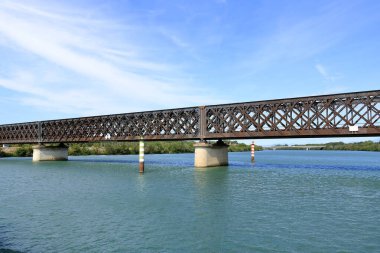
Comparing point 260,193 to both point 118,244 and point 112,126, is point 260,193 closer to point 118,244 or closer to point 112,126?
point 118,244

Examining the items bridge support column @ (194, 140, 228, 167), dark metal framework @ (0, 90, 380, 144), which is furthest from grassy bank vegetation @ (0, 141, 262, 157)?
bridge support column @ (194, 140, 228, 167)

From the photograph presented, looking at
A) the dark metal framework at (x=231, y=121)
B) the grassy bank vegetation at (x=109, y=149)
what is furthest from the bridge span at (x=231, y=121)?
the grassy bank vegetation at (x=109, y=149)

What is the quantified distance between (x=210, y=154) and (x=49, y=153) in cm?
4950

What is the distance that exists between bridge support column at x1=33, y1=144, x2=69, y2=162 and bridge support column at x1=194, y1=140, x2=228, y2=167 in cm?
4708

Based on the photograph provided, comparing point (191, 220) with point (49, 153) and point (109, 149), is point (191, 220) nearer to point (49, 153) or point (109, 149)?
point (49, 153)

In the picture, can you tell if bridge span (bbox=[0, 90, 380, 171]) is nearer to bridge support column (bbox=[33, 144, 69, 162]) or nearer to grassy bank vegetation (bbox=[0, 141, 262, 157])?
bridge support column (bbox=[33, 144, 69, 162])

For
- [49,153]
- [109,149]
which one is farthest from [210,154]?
[109,149]

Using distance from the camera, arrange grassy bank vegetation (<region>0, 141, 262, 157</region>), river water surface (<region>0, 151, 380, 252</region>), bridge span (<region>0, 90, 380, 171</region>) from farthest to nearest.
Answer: grassy bank vegetation (<region>0, 141, 262, 157</region>) < bridge span (<region>0, 90, 380, 171</region>) < river water surface (<region>0, 151, 380, 252</region>)

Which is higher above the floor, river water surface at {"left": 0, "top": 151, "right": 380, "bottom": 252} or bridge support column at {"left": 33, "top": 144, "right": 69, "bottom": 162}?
bridge support column at {"left": 33, "top": 144, "right": 69, "bottom": 162}

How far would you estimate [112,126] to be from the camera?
80.9 metres

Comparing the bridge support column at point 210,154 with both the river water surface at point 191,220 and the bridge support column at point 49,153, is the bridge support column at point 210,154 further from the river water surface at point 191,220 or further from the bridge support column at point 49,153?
the bridge support column at point 49,153

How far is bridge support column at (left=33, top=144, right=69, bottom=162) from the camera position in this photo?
288 ft

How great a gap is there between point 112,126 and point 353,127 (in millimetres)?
51629

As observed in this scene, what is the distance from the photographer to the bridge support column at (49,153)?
87750 mm
